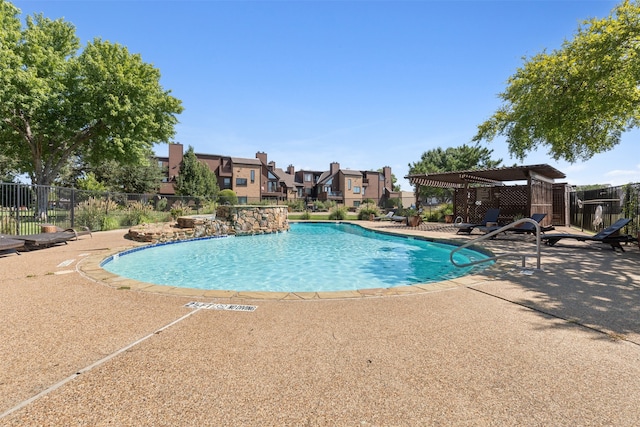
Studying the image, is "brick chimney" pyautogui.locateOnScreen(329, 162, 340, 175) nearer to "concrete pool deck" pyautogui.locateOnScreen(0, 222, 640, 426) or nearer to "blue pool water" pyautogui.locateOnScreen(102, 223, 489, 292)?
"blue pool water" pyautogui.locateOnScreen(102, 223, 489, 292)

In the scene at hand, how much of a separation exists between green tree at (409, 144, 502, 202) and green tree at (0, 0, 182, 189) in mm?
30910

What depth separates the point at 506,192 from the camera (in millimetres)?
17375

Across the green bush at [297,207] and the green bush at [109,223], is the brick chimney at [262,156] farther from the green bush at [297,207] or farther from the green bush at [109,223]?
the green bush at [109,223]

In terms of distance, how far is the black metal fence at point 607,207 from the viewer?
10352 millimetres

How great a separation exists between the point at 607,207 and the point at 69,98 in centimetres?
2860

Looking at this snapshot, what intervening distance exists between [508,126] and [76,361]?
54.8ft

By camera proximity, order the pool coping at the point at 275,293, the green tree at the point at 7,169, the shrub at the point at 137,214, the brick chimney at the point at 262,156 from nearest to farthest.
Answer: the pool coping at the point at 275,293 → the shrub at the point at 137,214 → the green tree at the point at 7,169 → the brick chimney at the point at 262,156

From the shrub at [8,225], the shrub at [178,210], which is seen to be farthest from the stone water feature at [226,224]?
the shrub at [178,210]

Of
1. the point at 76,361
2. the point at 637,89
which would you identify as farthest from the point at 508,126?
the point at 76,361

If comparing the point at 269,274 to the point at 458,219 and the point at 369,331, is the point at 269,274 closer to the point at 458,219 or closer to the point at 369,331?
the point at 369,331

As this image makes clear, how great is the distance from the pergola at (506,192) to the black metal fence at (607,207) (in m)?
1.54

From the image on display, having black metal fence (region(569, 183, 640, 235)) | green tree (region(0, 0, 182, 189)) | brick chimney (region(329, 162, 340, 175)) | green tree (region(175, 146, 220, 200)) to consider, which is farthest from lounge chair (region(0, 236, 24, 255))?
brick chimney (region(329, 162, 340, 175))

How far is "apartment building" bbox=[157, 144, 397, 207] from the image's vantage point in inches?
1603

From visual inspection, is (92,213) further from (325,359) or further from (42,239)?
(325,359)
